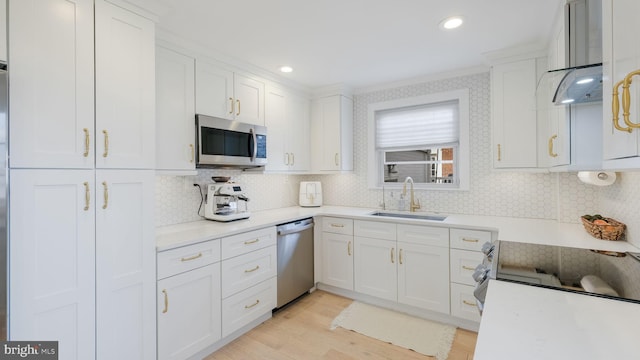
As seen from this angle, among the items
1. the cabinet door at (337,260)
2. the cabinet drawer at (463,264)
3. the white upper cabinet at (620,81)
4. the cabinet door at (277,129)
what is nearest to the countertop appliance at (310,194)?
the cabinet door at (277,129)

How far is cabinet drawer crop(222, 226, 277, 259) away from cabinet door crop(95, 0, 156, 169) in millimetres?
810

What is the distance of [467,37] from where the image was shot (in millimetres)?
2223

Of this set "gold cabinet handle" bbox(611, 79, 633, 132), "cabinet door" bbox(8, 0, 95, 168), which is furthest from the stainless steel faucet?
"cabinet door" bbox(8, 0, 95, 168)

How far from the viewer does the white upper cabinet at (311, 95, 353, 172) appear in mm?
3449

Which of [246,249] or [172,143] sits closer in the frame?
[172,143]

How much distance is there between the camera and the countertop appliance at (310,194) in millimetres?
3617

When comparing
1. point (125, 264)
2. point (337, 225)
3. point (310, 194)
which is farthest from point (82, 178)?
point (310, 194)

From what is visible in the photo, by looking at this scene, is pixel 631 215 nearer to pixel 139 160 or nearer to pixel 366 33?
pixel 366 33

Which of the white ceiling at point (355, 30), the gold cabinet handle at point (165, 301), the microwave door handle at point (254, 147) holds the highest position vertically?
the white ceiling at point (355, 30)

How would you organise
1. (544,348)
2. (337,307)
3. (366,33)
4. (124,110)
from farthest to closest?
(337,307) → (366,33) → (124,110) → (544,348)

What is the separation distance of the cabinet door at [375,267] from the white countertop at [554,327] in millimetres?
1753

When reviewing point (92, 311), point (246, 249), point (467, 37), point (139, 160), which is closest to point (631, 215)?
point (467, 37)

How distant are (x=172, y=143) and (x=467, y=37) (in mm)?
2486

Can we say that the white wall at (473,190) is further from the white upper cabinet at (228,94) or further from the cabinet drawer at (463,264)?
the cabinet drawer at (463,264)
